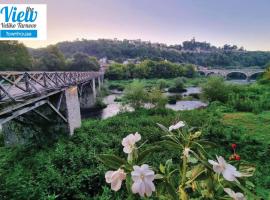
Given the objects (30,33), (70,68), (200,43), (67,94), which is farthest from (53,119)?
(200,43)

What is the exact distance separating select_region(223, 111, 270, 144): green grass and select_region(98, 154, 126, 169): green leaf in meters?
12.6

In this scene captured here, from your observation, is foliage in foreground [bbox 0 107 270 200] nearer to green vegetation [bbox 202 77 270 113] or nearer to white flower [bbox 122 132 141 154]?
white flower [bbox 122 132 141 154]

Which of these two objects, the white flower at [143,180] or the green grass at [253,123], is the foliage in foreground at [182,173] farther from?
the green grass at [253,123]

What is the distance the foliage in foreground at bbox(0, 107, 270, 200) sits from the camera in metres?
6.48

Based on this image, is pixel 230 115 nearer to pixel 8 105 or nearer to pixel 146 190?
pixel 8 105

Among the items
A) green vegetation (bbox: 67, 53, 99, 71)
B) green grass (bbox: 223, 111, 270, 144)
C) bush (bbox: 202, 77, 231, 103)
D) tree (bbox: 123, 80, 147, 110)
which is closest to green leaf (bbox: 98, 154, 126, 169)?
green grass (bbox: 223, 111, 270, 144)

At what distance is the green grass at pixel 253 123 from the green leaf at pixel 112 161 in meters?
12.6

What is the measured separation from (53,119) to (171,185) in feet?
36.8

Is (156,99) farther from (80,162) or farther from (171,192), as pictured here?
(171,192)

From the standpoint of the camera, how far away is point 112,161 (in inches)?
68.6

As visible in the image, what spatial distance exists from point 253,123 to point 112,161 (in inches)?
701

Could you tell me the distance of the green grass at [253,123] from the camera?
14198mm

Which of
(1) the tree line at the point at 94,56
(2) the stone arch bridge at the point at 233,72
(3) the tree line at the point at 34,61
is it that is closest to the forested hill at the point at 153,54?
(1) the tree line at the point at 94,56

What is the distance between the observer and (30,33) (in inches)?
597
